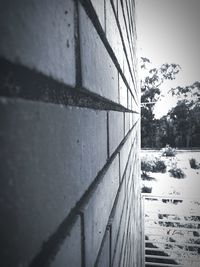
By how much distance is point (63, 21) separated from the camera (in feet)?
1.33

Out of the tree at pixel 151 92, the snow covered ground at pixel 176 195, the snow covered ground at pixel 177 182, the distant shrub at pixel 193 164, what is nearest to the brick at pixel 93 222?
the snow covered ground at pixel 176 195

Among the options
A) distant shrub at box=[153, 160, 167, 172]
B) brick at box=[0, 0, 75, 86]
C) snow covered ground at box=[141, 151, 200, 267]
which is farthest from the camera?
distant shrub at box=[153, 160, 167, 172]

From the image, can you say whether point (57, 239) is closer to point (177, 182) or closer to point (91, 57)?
point (91, 57)

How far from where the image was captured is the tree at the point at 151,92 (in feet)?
98.8

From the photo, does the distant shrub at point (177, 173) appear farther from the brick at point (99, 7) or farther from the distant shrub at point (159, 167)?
the brick at point (99, 7)

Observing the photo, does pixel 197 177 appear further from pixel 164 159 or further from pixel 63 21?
pixel 63 21

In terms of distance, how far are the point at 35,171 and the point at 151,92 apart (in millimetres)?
31440

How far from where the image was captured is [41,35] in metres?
0.33

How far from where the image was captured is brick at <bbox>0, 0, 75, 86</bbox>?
250 mm

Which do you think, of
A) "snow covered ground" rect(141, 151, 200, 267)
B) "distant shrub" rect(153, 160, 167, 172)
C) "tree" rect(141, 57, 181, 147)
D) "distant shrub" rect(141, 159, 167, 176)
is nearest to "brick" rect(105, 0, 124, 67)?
"snow covered ground" rect(141, 151, 200, 267)

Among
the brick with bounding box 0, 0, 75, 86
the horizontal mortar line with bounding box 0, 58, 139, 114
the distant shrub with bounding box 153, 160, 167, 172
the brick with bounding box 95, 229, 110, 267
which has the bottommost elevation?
the distant shrub with bounding box 153, 160, 167, 172

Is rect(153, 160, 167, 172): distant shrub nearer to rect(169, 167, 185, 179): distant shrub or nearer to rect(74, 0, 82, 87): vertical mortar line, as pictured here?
rect(169, 167, 185, 179): distant shrub

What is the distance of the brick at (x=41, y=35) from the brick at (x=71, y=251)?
0.74 feet

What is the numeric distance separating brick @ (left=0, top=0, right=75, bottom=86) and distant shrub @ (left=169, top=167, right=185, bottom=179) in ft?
69.4
